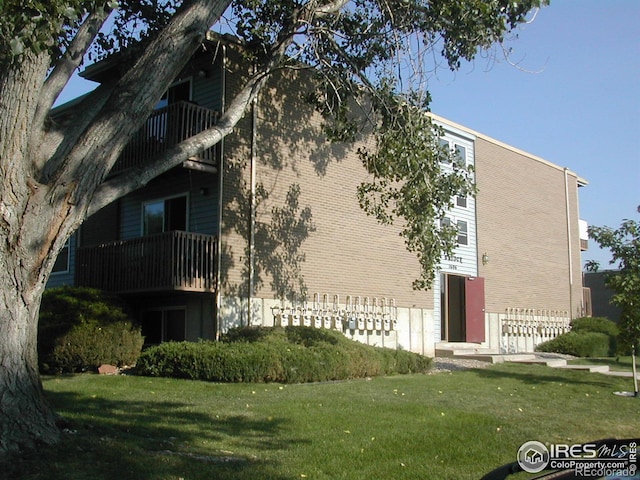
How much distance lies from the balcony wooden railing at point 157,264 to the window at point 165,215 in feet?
4.99

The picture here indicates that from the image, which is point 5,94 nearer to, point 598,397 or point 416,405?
point 416,405

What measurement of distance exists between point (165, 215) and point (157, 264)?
8.96 ft

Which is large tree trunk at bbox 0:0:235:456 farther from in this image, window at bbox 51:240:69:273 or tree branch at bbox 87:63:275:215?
window at bbox 51:240:69:273

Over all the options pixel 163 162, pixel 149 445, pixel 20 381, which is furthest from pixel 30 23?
pixel 149 445

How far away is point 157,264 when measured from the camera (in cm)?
1555

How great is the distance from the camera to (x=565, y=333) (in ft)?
85.8

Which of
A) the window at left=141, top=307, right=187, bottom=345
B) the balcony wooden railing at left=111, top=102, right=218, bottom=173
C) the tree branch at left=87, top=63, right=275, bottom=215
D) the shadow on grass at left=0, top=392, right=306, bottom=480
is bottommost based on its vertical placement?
the shadow on grass at left=0, top=392, right=306, bottom=480

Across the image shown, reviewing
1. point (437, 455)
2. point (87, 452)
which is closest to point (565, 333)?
point (437, 455)

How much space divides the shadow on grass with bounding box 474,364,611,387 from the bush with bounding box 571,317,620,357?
9.02 meters

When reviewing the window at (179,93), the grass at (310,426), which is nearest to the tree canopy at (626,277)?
the grass at (310,426)

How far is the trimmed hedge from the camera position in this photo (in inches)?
520

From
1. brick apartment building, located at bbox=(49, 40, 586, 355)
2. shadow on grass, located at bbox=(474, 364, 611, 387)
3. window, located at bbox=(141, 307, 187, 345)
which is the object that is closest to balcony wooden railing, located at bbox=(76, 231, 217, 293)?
brick apartment building, located at bbox=(49, 40, 586, 355)

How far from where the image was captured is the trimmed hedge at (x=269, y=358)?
43.3ft

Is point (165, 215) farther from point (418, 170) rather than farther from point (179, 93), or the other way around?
point (418, 170)
